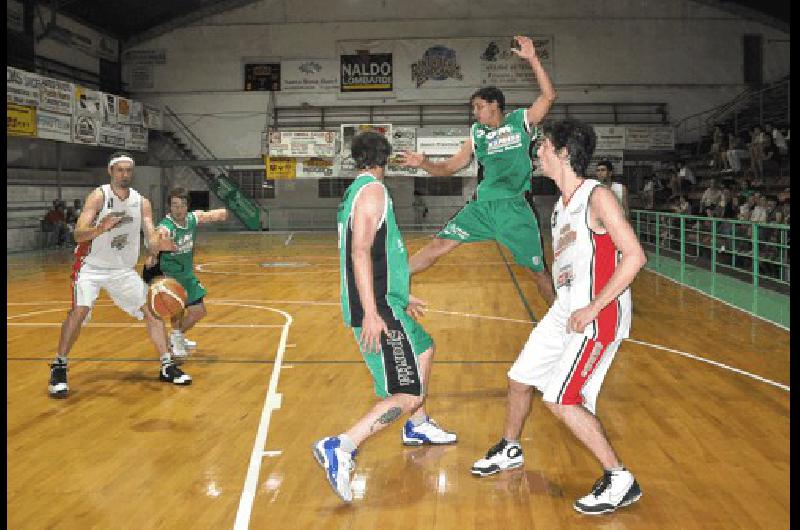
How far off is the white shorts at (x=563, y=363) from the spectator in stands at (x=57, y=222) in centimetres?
2146

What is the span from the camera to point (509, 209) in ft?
21.0

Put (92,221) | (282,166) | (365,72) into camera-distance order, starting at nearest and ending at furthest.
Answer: (92,221), (282,166), (365,72)

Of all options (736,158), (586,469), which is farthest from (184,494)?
(736,158)

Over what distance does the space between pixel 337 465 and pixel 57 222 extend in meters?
21.4

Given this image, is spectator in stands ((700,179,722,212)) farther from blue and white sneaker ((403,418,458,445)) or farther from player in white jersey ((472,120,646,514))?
player in white jersey ((472,120,646,514))

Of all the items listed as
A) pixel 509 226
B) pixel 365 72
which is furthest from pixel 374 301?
pixel 365 72

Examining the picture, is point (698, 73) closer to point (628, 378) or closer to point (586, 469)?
point (628, 378)

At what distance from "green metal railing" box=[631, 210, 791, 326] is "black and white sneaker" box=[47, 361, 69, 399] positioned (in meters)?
7.40

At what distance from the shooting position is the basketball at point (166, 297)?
6523 millimetres

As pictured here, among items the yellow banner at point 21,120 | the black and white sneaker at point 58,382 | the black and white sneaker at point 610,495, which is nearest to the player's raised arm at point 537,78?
the black and white sneaker at point 610,495

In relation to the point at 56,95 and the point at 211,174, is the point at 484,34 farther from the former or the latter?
the point at 56,95

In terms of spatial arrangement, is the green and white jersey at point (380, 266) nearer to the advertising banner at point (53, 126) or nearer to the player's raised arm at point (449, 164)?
the player's raised arm at point (449, 164)

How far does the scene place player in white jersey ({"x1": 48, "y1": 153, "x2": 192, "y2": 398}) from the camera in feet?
19.7

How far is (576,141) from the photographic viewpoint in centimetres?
367
